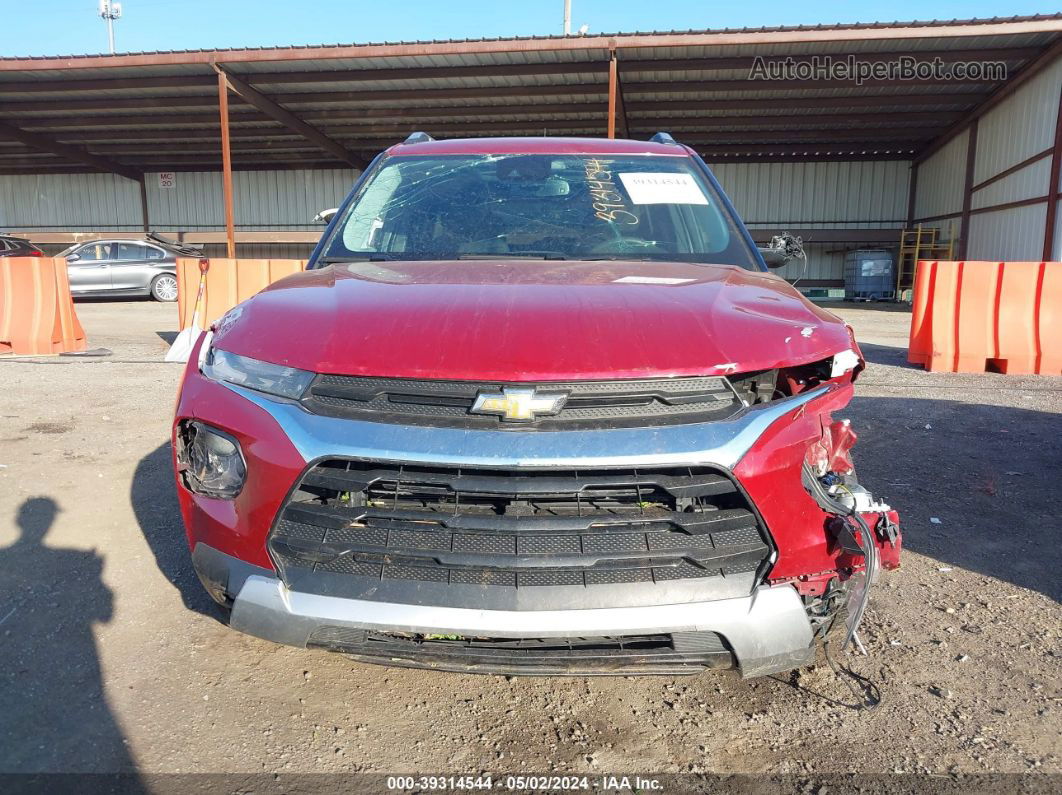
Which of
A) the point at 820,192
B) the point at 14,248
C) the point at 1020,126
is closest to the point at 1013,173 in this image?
the point at 1020,126

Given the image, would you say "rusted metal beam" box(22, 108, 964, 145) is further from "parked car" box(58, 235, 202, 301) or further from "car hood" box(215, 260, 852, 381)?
"car hood" box(215, 260, 852, 381)

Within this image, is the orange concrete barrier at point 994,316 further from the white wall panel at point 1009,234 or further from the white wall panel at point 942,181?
the white wall panel at point 942,181

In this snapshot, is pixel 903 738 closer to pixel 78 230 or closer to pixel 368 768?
pixel 368 768

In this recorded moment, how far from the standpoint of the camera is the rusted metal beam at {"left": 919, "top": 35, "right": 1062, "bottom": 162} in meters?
12.8

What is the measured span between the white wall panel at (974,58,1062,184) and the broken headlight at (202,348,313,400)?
15824 mm

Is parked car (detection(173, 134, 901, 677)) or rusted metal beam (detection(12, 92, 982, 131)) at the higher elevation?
rusted metal beam (detection(12, 92, 982, 131))

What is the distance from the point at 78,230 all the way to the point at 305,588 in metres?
29.8

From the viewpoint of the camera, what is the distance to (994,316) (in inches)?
286

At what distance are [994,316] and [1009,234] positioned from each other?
9994mm

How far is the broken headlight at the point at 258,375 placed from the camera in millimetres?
1746

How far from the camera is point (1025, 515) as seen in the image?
3541 millimetres

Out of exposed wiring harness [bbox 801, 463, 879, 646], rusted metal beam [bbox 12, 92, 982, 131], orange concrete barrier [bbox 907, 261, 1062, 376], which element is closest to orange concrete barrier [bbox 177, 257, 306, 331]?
orange concrete barrier [bbox 907, 261, 1062, 376]

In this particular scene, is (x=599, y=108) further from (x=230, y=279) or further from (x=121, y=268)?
(x=121, y=268)

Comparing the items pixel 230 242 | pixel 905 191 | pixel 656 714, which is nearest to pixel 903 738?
pixel 656 714
